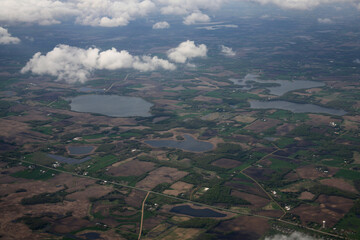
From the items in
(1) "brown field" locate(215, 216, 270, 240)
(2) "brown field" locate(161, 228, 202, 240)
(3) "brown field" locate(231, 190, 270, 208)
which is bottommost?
(2) "brown field" locate(161, 228, 202, 240)

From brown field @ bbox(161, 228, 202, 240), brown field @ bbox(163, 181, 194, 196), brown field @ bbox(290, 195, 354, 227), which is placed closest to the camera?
brown field @ bbox(161, 228, 202, 240)

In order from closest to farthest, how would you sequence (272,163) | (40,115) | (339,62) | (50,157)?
1. (272,163)
2. (50,157)
3. (40,115)
4. (339,62)

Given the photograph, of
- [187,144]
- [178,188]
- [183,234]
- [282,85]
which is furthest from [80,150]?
[282,85]

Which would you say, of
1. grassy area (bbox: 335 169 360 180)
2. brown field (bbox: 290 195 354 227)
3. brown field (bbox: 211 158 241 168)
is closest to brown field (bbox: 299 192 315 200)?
brown field (bbox: 290 195 354 227)

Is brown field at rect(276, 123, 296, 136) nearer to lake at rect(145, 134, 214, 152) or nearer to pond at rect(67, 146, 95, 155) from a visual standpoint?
lake at rect(145, 134, 214, 152)

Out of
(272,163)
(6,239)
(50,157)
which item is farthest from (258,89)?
(6,239)

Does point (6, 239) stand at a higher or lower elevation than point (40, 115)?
lower

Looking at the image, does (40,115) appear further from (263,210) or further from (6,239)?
(263,210)
